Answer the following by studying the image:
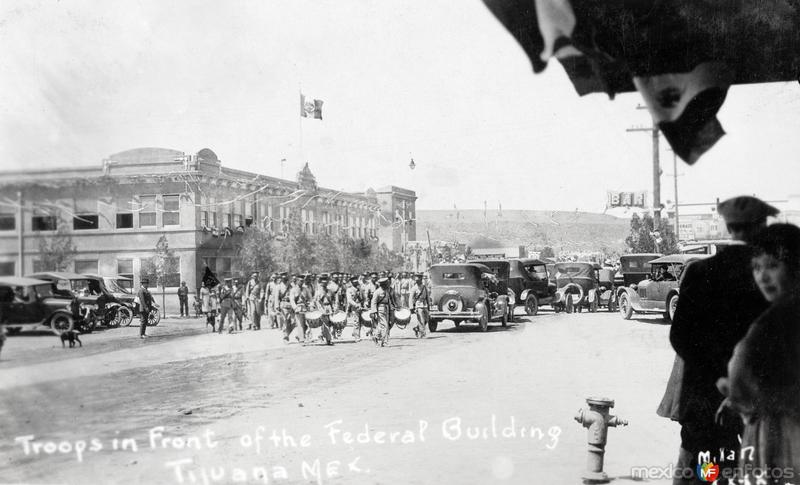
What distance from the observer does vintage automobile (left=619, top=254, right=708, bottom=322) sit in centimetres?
1797

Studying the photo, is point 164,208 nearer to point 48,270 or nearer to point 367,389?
point 48,270

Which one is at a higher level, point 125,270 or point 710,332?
point 125,270

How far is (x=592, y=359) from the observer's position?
1148 cm

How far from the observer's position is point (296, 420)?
6836mm

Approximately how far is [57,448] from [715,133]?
18.6 feet

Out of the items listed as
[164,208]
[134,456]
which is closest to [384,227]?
[164,208]

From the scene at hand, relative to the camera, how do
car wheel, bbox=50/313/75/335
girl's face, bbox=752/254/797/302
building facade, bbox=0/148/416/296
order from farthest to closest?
building facade, bbox=0/148/416/296 → car wheel, bbox=50/313/75/335 → girl's face, bbox=752/254/797/302

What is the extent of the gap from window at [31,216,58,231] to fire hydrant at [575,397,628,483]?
4.45 meters

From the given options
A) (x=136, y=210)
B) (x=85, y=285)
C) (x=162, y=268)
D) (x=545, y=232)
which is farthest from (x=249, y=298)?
(x=545, y=232)

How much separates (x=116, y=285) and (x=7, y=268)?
36.4 inches

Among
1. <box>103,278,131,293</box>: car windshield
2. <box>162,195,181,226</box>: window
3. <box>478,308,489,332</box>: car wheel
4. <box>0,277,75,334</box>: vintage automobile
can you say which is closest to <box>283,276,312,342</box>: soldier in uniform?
<box>478,308,489,332</box>: car wheel

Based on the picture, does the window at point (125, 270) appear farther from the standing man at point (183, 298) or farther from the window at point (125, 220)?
the standing man at point (183, 298)

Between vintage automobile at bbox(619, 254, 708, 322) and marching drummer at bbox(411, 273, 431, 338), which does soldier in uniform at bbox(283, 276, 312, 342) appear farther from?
vintage automobile at bbox(619, 254, 708, 322)

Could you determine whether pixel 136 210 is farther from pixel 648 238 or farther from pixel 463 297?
pixel 648 238
